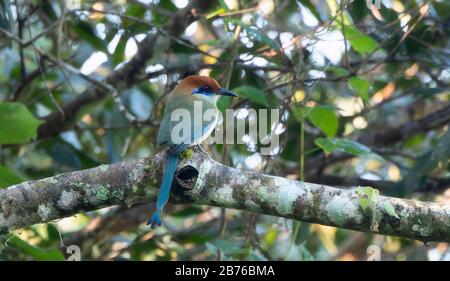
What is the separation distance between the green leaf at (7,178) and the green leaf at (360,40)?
2177 mm

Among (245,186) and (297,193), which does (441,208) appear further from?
(245,186)

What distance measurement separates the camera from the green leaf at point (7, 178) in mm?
4309

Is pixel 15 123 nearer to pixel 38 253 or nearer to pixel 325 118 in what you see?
pixel 38 253

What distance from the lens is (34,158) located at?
264 inches

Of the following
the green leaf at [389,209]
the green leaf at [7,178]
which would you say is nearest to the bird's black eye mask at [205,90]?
the green leaf at [7,178]

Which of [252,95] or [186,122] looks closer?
[186,122]

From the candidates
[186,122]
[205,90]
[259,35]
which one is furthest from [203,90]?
[186,122]

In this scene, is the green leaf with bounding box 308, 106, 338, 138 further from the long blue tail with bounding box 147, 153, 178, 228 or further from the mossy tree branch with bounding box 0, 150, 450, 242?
the long blue tail with bounding box 147, 153, 178, 228

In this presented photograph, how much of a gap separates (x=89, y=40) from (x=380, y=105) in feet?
7.77

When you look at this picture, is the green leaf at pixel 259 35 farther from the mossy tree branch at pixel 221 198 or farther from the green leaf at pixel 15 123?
the mossy tree branch at pixel 221 198

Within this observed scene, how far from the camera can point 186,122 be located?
4.47 meters

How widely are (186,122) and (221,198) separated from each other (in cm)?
82
